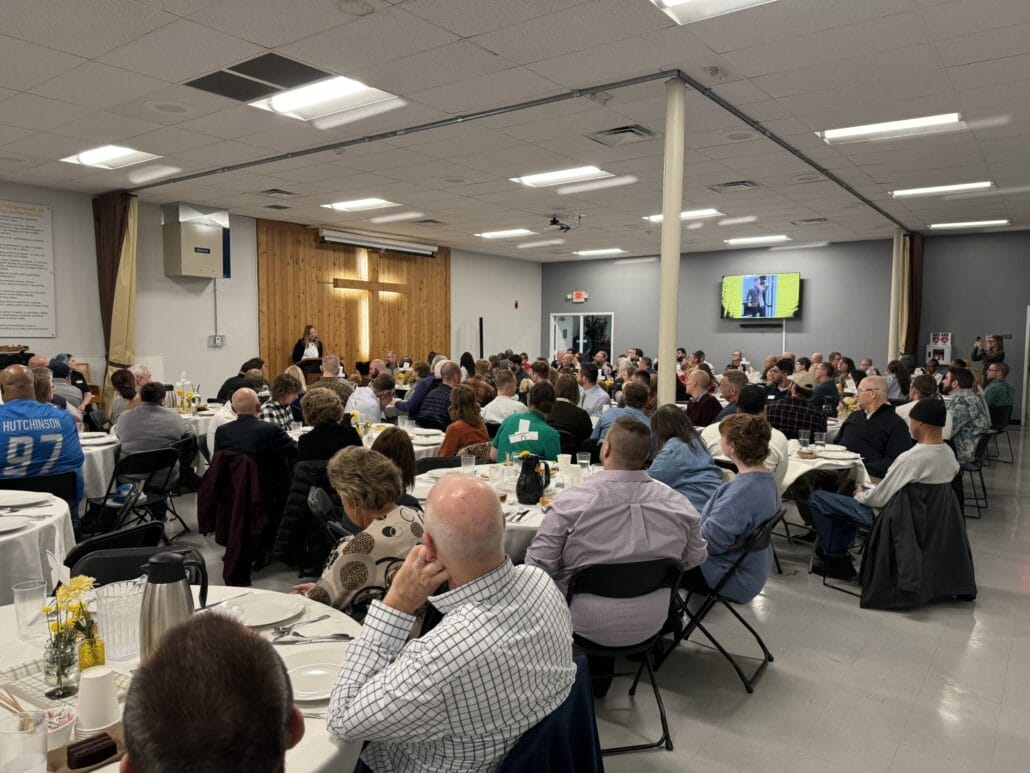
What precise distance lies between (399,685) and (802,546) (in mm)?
4873

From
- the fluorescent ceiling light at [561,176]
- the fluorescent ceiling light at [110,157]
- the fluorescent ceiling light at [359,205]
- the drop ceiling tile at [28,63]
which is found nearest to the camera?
the drop ceiling tile at [28,63]

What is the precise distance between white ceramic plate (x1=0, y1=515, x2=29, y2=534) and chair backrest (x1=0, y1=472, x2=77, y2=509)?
93 cm

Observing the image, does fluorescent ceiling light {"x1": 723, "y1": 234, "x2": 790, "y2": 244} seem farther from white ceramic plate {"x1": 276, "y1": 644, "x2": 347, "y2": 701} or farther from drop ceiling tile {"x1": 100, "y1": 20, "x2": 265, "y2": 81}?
white ceramic plate {"x1": 276, "y1": 644, "x2": 347, "y2": 701}

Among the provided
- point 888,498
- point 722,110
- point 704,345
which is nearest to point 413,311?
point 704,345

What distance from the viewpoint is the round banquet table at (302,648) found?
147 centimetres

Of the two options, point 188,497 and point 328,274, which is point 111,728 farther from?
point 328,274

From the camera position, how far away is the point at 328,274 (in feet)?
43.1

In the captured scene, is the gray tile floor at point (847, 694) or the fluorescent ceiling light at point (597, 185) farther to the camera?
the fluorescent ceiling light at point (597, 185)

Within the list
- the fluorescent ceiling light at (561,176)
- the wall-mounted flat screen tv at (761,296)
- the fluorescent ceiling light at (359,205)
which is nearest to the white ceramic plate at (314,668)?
the fluorescent ceiling light at (561,176)

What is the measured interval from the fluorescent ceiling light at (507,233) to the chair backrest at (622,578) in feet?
35.0

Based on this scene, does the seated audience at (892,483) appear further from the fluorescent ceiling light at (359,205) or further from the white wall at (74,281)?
the white wall at (74,281)

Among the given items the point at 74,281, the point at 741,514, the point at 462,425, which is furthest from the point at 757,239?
the point at 741,514

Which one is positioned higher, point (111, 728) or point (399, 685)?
point (399, 685)

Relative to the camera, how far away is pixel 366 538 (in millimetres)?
2402
